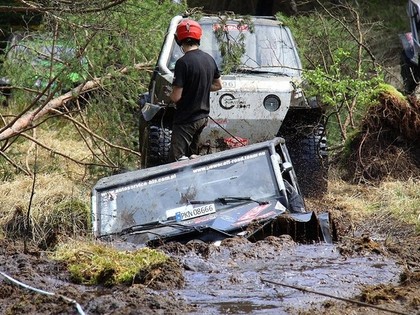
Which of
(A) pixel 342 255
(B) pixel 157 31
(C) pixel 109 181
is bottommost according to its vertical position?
(A) pixel 342 255

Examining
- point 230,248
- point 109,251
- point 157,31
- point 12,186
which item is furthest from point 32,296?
point 157,31

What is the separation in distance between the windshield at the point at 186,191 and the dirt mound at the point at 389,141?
3.59m

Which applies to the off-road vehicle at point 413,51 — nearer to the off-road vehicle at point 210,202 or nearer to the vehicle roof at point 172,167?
the vehicle roof at point 172,167

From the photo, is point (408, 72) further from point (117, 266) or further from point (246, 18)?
point (117, 266)

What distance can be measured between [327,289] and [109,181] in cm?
222

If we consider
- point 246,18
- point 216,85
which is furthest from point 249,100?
point 246,18

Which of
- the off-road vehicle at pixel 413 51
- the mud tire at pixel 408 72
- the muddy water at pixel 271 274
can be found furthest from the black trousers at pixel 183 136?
the off-road vehicle at pixel 413 51

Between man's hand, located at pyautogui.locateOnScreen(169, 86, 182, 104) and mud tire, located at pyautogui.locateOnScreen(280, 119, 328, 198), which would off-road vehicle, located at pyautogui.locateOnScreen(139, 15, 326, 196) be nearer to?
mud tire, located at pyautogui.locateOnScreen(280, 119, 328, 198)

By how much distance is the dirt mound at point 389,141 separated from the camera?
35.9 feet

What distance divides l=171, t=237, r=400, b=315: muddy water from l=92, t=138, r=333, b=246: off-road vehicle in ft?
0.60

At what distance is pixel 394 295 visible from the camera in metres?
5.82

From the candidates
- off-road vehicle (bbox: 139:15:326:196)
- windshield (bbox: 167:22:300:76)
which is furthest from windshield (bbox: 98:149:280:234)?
windshield (bbox: 167:22:300:76)

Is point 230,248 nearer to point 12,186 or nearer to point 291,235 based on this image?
point 291,235

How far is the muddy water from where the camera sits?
5.88m
